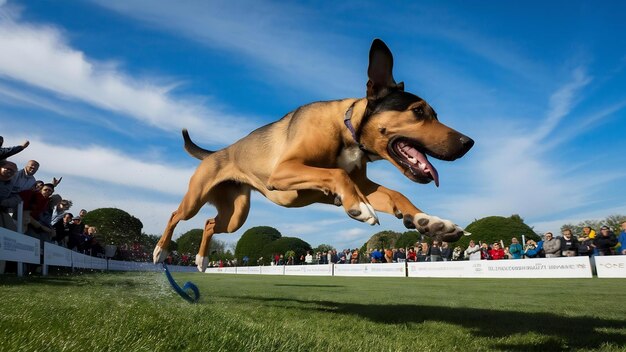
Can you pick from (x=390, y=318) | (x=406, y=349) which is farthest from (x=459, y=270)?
(x=406, y=349)

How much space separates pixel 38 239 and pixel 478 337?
12368 mm

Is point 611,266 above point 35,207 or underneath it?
underneath

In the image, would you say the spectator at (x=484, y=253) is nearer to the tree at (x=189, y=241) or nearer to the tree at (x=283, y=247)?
the tree at (x=283, y=247)

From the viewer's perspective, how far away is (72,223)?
15.8 meters

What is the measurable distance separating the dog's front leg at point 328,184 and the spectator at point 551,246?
2008 centimetres

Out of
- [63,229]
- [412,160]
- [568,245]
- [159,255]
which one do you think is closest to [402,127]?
[412,160]

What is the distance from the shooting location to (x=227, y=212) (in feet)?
27.2

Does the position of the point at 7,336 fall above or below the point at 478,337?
above

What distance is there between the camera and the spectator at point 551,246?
21.6 metres

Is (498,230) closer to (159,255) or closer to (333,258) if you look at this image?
(333,258)

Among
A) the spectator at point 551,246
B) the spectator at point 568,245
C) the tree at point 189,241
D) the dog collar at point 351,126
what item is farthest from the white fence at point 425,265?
the tree at point 189,241

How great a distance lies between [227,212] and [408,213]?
4164 mm

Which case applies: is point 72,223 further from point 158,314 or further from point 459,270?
point 459,270

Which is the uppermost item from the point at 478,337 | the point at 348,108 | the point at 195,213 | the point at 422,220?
the point at 348,108
